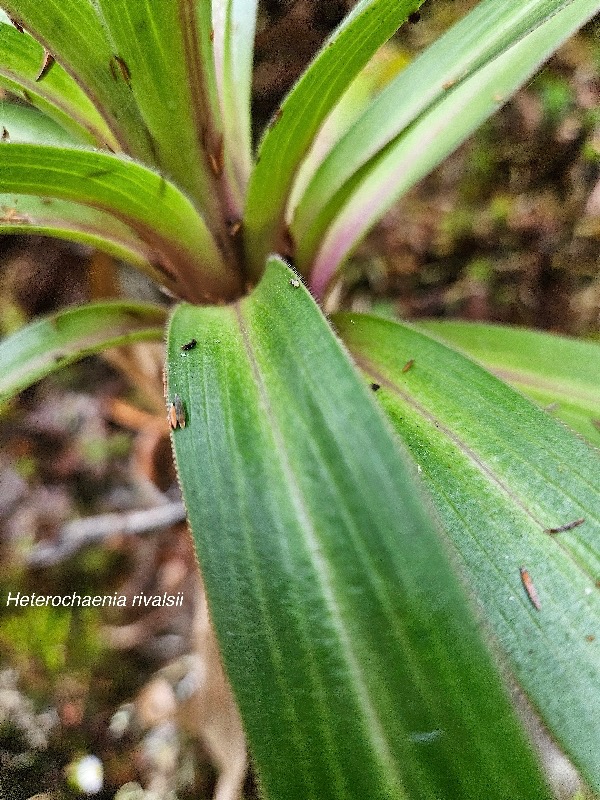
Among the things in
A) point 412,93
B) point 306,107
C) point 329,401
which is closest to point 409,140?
point 412,93

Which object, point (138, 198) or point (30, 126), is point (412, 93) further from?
point (30, 126)

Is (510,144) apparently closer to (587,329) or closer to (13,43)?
(587,329)

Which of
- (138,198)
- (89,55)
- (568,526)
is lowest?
(568,526)

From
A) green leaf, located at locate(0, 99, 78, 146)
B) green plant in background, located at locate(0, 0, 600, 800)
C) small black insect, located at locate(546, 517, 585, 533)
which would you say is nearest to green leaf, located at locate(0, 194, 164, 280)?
green plant in background, located at locate(0, 0, 600, 800)

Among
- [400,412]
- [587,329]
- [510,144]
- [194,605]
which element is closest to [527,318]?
[587,329]

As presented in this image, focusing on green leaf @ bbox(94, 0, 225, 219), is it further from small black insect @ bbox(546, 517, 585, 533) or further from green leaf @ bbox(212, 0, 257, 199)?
small black insect @ bbox(546, 517, 585, 533)

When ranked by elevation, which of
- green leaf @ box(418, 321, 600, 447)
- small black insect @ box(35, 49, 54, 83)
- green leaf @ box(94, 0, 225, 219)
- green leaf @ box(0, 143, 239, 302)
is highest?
small black insect @ box(35, 49, 54, 83)
